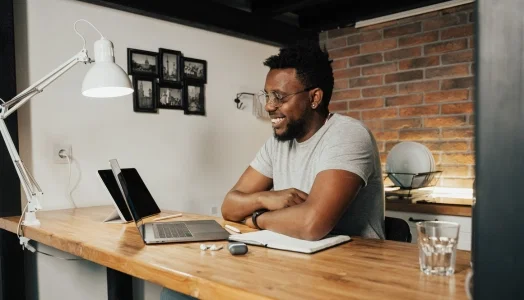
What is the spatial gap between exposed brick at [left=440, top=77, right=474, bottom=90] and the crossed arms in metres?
1.81

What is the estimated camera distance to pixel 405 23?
123 inches

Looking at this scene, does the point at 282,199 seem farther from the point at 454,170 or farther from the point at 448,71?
the point at 448,71

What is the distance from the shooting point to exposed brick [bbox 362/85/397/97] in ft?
10.4

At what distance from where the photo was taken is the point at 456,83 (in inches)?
113

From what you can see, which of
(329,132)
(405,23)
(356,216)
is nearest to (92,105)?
(329,132)

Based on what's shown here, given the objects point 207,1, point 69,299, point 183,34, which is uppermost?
point 207,1

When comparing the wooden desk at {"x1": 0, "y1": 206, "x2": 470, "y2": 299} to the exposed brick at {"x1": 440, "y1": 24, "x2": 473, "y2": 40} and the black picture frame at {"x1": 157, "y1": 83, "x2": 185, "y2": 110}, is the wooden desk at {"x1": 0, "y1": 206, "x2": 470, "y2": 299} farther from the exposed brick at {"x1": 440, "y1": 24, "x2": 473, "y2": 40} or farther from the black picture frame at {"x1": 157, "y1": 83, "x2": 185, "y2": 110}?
the exposed brick at {"x1": 440, "y1": 24, "x2": 473, "y2": 40}

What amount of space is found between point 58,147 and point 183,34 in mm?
1087

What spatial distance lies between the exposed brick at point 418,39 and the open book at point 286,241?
2214mm

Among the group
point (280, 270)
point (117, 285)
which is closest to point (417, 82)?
point (117, 285)

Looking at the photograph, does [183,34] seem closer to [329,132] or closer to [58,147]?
[58,147]

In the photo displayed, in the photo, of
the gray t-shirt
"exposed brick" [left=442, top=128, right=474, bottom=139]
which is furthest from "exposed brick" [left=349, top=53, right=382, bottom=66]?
the gray t-shirt

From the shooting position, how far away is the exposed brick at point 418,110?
2973 millimetres

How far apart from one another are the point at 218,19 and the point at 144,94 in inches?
30.6
